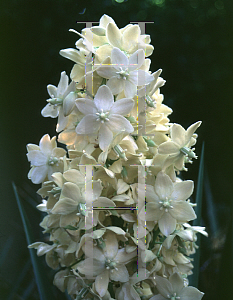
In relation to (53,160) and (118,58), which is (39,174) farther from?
(118,58)

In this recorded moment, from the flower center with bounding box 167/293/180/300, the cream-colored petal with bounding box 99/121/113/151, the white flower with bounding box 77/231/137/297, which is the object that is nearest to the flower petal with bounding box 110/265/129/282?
the white flower with bounding box 77/231/137/297

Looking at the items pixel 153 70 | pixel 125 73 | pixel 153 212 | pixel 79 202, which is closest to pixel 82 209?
pixel 79 202

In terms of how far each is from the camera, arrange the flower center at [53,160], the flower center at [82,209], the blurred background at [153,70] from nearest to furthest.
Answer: the flower center at [82,209]
the flower center at [53,160]
the blurred background at [153,70]

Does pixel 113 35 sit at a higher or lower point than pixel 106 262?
higher

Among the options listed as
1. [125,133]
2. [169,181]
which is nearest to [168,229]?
[169,181]

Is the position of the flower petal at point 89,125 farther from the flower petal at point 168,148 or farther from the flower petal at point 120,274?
the flower petal at point 120,274

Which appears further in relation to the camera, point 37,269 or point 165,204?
point 37,269

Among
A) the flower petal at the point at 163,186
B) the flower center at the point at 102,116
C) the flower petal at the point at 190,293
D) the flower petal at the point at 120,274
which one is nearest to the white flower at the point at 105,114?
the flower center at the point at 102,116

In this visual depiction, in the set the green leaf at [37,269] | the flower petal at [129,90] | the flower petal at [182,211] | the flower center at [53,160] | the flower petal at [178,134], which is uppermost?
the flower petal at [129,90]

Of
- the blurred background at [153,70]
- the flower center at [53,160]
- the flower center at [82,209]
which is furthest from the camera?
the blurred background at [153,70]
